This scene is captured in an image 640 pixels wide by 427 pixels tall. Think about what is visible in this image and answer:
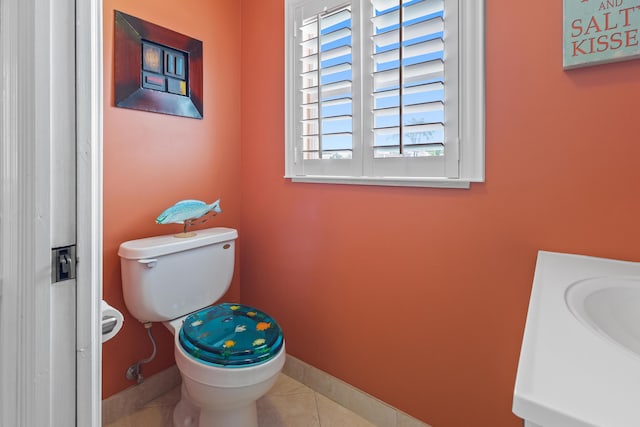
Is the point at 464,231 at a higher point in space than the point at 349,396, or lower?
higher

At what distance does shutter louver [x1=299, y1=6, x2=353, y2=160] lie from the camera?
145 centimetres

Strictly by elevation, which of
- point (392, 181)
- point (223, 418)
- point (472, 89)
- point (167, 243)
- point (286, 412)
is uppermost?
point (472, 89)

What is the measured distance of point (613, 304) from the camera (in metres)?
0.72

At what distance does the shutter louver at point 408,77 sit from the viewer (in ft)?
3.97

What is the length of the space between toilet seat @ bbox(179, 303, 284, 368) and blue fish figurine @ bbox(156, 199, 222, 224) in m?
0.42

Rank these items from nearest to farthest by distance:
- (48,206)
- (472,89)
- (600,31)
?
1. (48,206)
2. (600,31)
3. (472,89)

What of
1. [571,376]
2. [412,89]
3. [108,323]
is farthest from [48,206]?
[412,89]

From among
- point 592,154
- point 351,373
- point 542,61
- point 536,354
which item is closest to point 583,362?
point 536,354

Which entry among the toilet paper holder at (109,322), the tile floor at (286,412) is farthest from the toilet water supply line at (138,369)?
the toilet paper holder at (109,322)

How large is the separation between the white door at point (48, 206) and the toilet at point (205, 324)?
55 cm

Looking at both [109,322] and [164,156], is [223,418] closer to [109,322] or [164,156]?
[109,322]

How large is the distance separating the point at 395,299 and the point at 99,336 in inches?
41.1

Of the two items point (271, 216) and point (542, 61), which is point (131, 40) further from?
point (542, 61)

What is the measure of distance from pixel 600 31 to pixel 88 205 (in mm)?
1331
